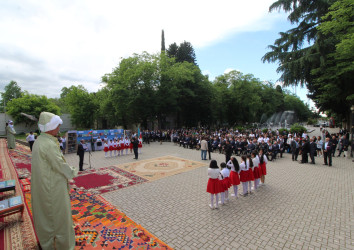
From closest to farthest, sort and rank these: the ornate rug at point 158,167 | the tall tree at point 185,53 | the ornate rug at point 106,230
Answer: the ornate rug at point 106,230, the ornate rug at point 158,167, the tall tree at point 185,53

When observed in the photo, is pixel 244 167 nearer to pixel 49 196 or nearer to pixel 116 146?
pixel 49 196

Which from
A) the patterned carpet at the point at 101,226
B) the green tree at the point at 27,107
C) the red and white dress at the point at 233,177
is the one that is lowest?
the patterned carpet at the point at 101,226

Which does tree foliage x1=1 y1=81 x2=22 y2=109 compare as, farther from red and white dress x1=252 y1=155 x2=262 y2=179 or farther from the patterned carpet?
red and white dress x1=252 y1=155 x2=262 y2=179

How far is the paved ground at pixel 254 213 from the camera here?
4.79 m

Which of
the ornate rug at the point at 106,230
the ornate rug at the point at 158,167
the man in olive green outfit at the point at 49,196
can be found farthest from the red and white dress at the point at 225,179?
the man in olive green outfit at the point at 49,196

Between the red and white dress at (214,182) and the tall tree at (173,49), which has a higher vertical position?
the tall tree at (173,49)

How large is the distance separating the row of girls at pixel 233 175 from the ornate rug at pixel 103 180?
449 centimetres

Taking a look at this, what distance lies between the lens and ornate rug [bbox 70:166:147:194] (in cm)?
873

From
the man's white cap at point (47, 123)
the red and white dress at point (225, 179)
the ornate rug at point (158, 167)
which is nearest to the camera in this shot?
the man's white cap at point (47, 123)

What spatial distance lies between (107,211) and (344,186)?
1011 cm

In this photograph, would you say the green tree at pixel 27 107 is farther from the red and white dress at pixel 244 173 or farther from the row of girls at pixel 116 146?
the red and white dress at pixel 244 173

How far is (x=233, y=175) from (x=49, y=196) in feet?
19.8

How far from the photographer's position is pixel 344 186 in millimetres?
8477

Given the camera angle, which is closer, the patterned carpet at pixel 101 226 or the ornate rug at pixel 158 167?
the patterned carpet at pixel 101 226
